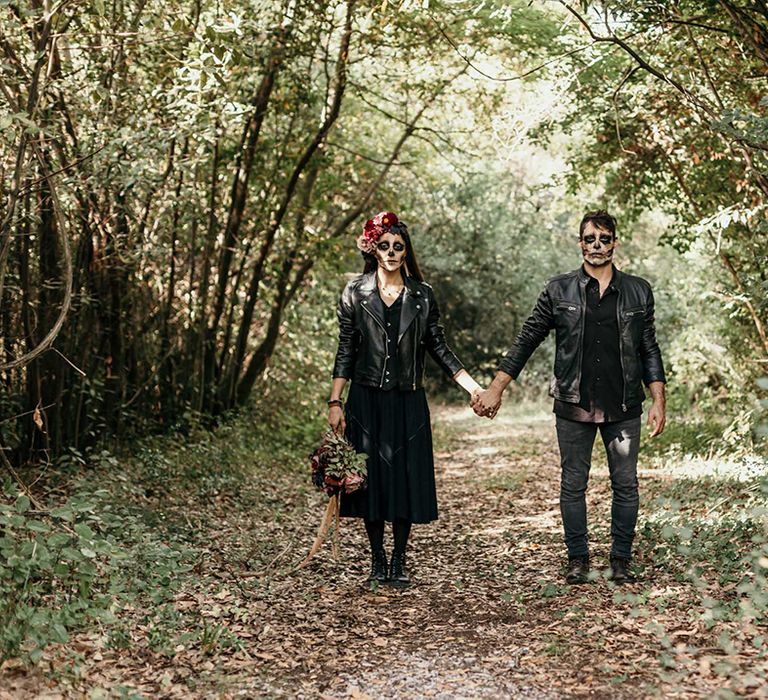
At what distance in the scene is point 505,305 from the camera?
76.5ft

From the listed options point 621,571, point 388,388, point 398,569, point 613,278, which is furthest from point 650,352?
point 398,569

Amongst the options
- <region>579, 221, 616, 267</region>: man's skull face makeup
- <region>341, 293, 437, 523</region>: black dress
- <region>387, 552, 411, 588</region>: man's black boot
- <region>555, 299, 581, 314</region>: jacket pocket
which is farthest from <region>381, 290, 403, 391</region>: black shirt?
<region>579, 221, 616, 267</region>: man's skull face makeup

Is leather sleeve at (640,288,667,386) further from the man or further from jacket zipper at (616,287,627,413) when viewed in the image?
jacket zipper at (616,287,627,413)

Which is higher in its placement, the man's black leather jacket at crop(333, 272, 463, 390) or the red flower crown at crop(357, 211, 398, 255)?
the red flower crown at crop(357, 211, 398, 255)

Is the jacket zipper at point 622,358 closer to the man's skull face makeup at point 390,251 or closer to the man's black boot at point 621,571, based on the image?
the man's black boot at point 621,571

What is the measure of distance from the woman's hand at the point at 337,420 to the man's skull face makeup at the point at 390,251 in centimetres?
93

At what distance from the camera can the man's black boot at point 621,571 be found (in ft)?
18.7

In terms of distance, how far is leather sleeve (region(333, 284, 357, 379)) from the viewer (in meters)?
6.19

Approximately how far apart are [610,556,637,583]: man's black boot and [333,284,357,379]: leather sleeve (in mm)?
1967

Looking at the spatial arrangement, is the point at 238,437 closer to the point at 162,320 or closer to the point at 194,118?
the point at 162,320

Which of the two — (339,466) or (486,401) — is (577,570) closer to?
(486,401)

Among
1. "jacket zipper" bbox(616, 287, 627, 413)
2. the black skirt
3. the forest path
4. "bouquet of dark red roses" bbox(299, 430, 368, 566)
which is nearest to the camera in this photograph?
the forest path

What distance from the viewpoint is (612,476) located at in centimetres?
586

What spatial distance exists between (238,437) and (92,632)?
691 centimetres
